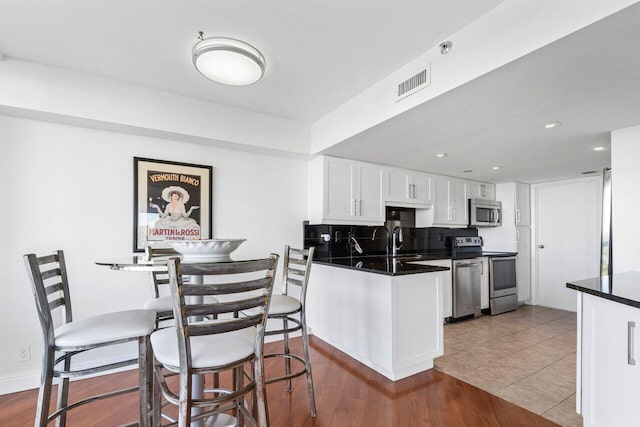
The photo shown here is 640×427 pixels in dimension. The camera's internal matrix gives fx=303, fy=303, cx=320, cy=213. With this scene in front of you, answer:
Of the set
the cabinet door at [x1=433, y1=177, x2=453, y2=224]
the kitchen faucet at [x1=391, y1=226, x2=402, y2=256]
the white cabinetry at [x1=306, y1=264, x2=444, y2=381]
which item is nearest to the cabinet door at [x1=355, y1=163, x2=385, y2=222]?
the kitchen faucet at [x1=391, y1=226, x2=402, y2=256]

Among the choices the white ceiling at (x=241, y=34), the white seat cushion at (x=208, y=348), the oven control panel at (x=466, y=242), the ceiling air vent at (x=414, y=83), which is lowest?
the white seat cushion at (x=208, y=348)

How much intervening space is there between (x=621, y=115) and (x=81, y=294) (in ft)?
14.7

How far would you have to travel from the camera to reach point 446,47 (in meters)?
1.86

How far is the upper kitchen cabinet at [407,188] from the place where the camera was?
402cm

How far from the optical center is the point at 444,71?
1.90 metres

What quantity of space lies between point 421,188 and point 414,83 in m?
2.47

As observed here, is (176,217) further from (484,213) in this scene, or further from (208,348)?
(484,213)

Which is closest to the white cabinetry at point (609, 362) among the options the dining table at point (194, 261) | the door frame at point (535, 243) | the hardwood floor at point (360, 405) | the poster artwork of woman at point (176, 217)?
the hardwood floor at point (360, 405)

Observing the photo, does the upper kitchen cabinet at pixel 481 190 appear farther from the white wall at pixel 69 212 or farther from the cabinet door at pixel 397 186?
the white wall at pixel 69 212

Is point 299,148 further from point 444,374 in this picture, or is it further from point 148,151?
point 444,374

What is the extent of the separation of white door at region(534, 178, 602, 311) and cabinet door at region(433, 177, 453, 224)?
6.14 feet

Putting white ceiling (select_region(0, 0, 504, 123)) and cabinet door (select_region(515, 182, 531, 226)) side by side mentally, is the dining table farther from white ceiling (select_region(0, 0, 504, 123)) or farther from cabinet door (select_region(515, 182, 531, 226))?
cabinet door (select_region(515, 182, 531, 226))

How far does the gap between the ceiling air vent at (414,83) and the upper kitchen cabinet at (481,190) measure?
3345mm

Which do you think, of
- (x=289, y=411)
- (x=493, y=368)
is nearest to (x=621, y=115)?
(x=493, y=368)
